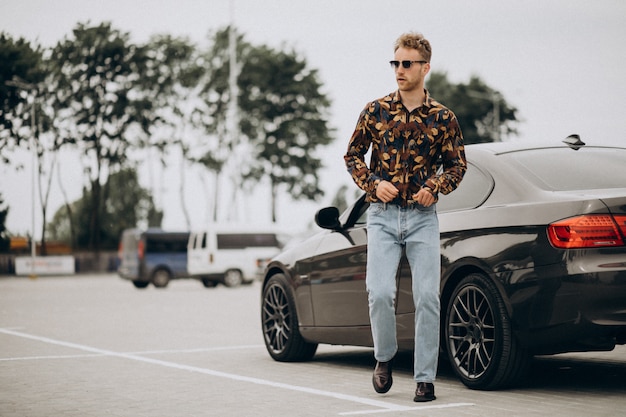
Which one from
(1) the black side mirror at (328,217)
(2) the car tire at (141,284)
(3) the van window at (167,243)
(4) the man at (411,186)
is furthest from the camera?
(3) the van window at (167,243)

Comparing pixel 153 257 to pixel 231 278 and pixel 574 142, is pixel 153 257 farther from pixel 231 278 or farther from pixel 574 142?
pixel 574 142

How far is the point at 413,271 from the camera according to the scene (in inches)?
263

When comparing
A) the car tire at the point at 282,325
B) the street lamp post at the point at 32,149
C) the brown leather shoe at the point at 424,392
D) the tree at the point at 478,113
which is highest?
the tree at the point at 478,113

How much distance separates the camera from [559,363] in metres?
8.84

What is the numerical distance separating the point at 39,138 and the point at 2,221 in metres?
6.73

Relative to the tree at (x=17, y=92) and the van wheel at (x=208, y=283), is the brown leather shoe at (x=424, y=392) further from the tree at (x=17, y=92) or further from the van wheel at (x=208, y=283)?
the tree at (x=17, y=92)

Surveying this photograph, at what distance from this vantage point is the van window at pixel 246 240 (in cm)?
3609

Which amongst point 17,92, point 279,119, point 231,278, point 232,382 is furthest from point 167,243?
point 232,382

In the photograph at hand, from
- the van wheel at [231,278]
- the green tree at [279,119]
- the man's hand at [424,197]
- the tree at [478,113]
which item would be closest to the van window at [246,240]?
the van wheel at [231,278]

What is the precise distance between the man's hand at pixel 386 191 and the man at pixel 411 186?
0.01 metres

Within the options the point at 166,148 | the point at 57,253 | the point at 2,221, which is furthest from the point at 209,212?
the point at 2,221

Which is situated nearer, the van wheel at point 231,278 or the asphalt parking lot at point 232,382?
the asphalt parking lot at point 232,382

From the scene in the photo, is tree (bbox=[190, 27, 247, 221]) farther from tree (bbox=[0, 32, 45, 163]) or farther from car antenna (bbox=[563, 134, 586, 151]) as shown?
car antenna (bbox=[563, 134, 586, 151])

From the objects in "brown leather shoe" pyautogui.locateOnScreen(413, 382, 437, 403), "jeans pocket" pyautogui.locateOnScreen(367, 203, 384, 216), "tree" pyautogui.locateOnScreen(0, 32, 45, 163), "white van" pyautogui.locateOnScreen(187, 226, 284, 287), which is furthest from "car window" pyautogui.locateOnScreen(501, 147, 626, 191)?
"tree" pyautogui.locateOnScreen(0, 32, 45, 163)
